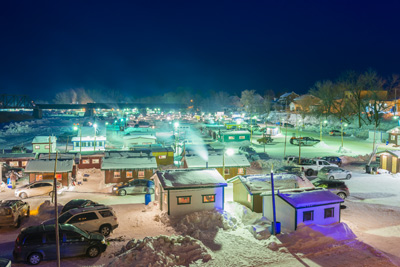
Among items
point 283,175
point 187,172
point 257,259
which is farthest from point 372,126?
point 257,259

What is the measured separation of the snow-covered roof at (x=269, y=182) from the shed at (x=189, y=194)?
156 centimetres

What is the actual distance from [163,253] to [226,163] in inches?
636

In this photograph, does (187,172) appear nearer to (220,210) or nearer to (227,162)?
(220,210)

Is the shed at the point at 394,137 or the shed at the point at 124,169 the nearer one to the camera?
the shed at the point at 124,169

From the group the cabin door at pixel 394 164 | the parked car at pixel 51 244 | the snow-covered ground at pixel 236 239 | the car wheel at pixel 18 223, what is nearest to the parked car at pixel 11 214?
the car wheel at pixel 18 223

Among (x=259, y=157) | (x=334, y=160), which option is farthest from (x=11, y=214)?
(x=334, y=160)

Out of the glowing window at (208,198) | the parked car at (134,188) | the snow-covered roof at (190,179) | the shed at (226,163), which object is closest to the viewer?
the snow-covered roof at (190,179)

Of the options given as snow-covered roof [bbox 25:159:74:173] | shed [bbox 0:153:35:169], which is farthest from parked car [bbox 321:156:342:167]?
shed [bbox 0:153:35:169]

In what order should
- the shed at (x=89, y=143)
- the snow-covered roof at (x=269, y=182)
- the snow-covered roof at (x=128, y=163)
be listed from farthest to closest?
the shed at (x=89, y=143) < the snow-covered roof at (x=128, y=163) < the snow-covered roof at (x=269, y=182)

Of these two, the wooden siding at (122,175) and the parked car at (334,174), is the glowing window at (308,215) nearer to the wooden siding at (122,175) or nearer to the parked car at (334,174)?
the parked car at (334,174)

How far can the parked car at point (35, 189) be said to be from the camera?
67.5ft

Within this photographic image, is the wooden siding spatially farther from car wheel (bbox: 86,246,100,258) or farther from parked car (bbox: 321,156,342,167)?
parked car (bbox: 321,156,342,167)

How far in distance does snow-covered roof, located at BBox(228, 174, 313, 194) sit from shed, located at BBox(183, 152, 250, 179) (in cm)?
749

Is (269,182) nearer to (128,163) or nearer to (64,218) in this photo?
(64,218)
